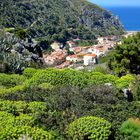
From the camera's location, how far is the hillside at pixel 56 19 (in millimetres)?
108500

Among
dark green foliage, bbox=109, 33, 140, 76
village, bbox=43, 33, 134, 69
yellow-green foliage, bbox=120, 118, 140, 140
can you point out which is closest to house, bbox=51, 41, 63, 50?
village, bbox=43, 33, 134, 69

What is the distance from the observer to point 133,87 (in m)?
13.6

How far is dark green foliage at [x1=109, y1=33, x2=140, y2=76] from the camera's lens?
2350 cm

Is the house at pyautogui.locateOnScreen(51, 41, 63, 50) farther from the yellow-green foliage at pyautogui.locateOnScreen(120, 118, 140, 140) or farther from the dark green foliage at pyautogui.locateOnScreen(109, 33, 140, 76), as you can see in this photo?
the yellow-green foliage at pyautogui.locateOnScreen(120, 118, 140, 140)

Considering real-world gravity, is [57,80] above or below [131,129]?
above

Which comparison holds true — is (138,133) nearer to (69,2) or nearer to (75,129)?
(75,129)

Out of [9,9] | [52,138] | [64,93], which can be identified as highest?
[9,9]

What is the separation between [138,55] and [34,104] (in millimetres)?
15166

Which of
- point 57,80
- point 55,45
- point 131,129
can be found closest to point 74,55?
point 55,45

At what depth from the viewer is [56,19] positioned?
424 feet

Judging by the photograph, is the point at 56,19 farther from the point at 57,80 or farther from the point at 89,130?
the point at 89,130

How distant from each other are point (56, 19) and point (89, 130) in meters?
122

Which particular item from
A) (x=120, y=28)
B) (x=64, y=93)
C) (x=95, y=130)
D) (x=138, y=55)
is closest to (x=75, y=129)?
(x=95, y=130)

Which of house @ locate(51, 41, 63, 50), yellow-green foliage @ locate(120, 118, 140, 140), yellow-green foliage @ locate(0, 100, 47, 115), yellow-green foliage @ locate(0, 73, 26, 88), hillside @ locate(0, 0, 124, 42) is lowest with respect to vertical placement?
yellow-green foliage @ locate(120, 118, 140, 140)
